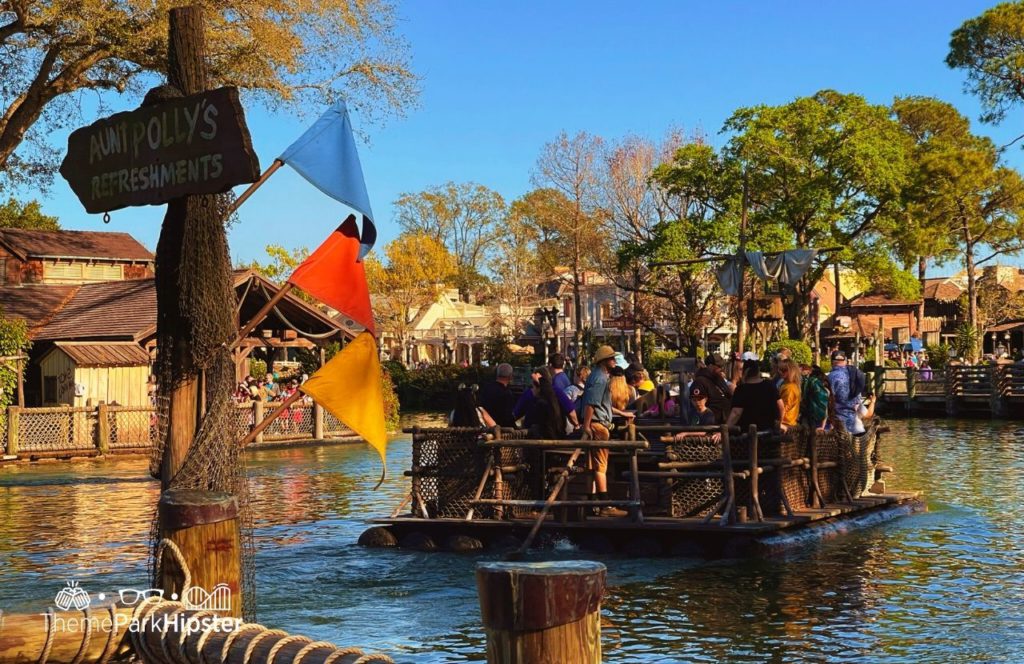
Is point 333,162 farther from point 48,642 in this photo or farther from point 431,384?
point 431,384

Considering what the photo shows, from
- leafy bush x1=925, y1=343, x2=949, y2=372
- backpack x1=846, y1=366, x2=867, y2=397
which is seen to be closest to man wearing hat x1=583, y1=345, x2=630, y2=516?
backpack x1=846, y1=366, x2=867, y2=397

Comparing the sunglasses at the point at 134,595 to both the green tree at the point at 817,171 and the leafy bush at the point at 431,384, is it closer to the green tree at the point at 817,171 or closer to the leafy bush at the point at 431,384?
the green tree at the point at 817,171

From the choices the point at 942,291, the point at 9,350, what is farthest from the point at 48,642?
the point at 942,291

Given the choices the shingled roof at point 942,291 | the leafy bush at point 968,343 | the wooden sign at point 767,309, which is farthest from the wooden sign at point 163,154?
the shingled roof at point 942,291

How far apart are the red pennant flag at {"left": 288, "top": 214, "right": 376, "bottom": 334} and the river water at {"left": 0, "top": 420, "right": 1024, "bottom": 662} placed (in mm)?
2662

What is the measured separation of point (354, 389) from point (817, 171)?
4758 centimetres

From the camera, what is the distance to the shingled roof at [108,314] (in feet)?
115

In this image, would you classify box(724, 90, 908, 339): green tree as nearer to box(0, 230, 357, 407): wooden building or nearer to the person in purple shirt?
box(0, 230, 357, 407): wooden building

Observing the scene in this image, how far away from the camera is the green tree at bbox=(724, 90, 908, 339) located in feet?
171

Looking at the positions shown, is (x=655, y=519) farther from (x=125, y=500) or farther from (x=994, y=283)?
(x=994, y=283)

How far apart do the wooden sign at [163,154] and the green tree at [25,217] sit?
73181 mm

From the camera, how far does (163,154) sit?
7465mm

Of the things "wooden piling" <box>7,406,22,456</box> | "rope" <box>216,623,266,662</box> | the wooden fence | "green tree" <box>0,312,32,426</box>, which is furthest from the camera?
"green tree" <box>0,312,32,426</box>

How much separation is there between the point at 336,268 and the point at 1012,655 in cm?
632
